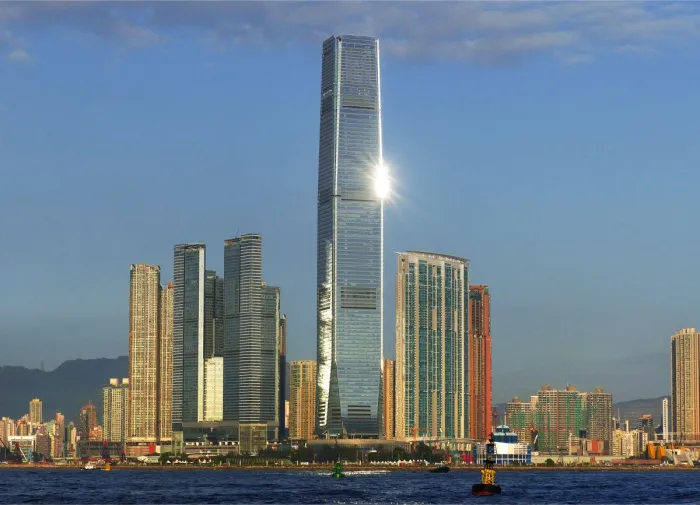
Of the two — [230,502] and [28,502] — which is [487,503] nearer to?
[230,502]

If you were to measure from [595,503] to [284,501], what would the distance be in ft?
140

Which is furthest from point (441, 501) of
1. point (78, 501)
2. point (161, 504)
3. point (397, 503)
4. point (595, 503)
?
point (78, 501)

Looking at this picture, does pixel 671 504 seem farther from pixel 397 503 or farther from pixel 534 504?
pixel 397 503

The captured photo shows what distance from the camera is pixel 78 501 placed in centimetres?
19912

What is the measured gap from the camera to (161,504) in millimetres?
188500

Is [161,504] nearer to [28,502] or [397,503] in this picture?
[28,502]

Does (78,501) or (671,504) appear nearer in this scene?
(671,504)

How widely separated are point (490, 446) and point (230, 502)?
36676 millimetres

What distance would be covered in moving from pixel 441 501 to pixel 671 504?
31.4 metres

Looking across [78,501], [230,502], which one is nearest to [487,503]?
[230,502]

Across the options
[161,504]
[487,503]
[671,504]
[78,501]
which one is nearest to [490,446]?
[487,503]

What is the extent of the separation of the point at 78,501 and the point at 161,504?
16873 mm

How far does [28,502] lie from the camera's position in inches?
7623

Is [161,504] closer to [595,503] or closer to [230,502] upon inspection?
[230,502]
